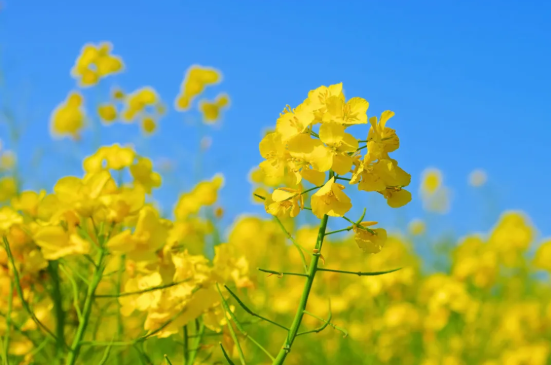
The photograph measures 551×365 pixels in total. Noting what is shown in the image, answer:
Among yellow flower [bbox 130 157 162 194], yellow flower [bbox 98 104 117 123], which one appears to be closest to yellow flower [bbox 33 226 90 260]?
yellow flower [bbox 130 157 162 194]

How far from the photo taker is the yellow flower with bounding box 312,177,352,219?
0.99 meters

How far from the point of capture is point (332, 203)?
999mm

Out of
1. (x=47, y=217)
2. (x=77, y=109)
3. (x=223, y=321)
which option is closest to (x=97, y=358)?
(x=47, y=217)

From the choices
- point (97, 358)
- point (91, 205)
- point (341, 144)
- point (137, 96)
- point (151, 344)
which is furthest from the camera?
point (137, 96)

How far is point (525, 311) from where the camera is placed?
3.55 m

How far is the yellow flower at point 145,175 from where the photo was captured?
163cm

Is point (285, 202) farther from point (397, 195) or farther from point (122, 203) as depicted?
point (122, 203)

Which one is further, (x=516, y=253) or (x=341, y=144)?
(x=516, y=253)

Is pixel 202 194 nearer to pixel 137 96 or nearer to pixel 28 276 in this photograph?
pixel 28 276

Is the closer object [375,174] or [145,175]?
[375,174]

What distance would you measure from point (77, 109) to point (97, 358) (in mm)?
2608

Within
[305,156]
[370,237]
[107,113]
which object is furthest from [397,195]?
[107,113]

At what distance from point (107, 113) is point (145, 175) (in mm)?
2118

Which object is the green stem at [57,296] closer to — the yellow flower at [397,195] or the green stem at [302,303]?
the green stem at [302,303]
